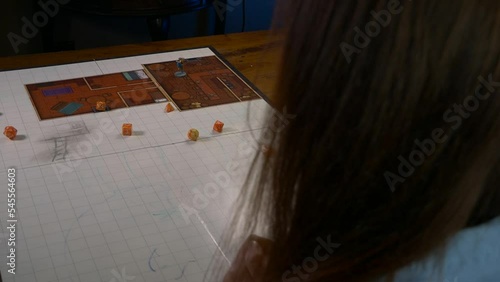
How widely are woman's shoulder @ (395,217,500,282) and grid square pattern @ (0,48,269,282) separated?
331mm

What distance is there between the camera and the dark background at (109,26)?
211 centimetres

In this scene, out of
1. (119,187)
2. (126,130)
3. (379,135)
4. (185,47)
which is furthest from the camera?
(185,47)

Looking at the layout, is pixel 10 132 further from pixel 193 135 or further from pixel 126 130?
pixel 193 135

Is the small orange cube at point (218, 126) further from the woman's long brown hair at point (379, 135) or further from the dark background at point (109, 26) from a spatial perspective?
the dark background at point (109, 26)

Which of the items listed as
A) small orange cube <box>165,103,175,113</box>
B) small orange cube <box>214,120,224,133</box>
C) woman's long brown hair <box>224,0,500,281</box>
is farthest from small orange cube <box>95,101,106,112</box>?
woman's long brown hair <box>224,0,500,281</box>

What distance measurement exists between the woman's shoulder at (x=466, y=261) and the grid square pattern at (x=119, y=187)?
13.0 inches

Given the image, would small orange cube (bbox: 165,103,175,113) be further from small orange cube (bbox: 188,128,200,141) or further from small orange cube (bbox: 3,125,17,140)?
small orange cube (bbox: 3,125,17,140)

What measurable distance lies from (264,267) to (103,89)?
0.83 meters

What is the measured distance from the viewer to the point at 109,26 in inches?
93.9

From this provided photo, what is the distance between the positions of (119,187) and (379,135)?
653 mm

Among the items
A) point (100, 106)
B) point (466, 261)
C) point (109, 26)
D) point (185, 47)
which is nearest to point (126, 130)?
point (100, 106)

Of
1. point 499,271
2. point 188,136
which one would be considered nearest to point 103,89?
point 188,136

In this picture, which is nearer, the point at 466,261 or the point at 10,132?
the point at 466,261

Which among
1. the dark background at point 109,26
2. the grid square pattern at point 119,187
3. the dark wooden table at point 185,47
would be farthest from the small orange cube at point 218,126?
Result: the dark background at point 109,26
